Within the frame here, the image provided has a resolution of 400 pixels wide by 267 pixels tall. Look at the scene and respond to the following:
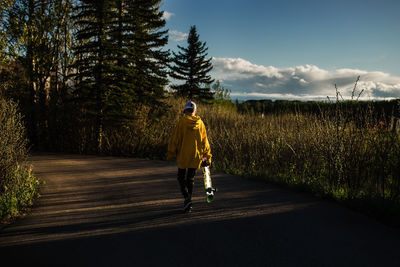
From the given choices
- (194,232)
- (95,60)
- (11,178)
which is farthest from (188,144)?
(95,60)

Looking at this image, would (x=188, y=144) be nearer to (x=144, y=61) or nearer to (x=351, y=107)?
(x=351, y=107)

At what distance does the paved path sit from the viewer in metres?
3.70

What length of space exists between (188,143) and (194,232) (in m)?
1.66

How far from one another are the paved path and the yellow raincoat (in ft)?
3.25

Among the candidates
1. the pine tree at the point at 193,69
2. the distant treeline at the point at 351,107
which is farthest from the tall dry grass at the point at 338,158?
the pine tree at the point at 193,69

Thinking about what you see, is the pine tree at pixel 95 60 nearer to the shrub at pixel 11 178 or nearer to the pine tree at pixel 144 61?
the pine tree at pixel 144 61

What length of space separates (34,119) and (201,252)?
1623 centimetres

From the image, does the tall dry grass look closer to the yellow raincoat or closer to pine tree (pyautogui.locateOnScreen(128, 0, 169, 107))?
the yellow raincoat

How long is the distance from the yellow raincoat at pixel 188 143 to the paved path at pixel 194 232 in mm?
991

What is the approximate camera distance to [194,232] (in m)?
4.48

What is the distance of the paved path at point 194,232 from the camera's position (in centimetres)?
370

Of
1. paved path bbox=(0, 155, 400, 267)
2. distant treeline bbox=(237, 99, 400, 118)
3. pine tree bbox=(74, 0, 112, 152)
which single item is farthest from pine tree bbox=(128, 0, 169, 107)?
paved path bbox=(0, 155, 400, 267)

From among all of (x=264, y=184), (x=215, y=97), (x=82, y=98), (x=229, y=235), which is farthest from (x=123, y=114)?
(x=215, y=97)

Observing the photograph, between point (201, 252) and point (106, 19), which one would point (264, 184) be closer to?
point (201, 252)
